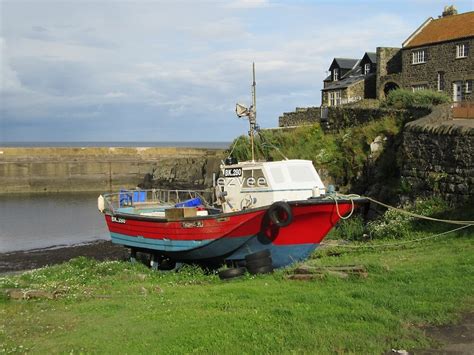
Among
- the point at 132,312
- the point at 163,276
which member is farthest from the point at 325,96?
the point at 132,312

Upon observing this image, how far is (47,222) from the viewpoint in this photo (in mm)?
33156


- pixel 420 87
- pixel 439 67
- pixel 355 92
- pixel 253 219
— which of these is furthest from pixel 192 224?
pixel 355 92

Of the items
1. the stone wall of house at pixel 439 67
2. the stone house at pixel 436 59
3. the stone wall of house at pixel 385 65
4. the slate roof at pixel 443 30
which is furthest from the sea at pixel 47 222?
the slate roof at pixel 443 30

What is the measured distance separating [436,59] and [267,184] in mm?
26955

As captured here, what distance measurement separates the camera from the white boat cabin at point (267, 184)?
561 inches

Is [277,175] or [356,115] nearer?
[277,175]

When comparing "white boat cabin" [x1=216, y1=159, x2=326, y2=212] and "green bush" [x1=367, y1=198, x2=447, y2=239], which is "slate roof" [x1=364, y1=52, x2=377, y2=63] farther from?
"white boat cabin" [x1=216, y1=159, x2=326, y2=212]

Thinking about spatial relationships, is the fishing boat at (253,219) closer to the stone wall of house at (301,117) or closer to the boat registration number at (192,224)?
the boat registration number at (192,224)

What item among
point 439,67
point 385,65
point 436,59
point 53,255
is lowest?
point 53,255

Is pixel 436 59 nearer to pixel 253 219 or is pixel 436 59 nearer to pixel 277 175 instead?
pixel 277 175

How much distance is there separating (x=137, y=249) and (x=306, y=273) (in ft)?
27.1

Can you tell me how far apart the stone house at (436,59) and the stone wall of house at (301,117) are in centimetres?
623

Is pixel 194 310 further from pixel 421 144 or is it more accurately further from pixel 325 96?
pixel 325 96

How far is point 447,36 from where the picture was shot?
36.0 m
